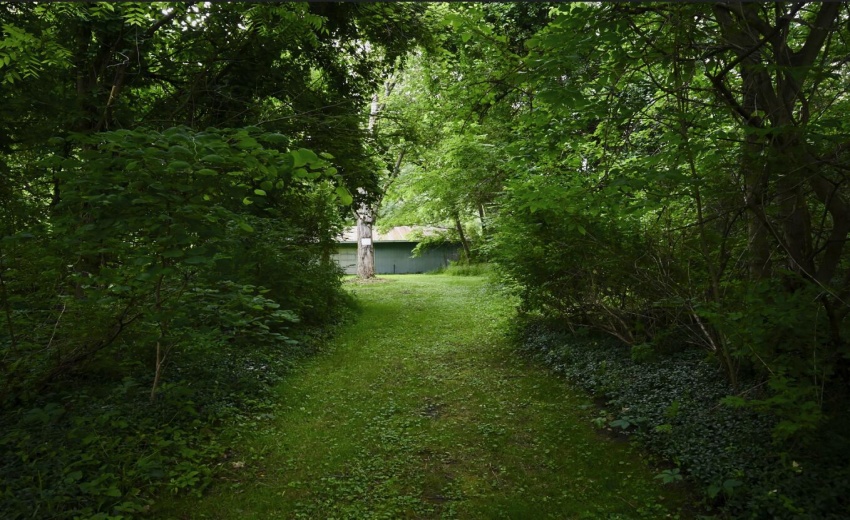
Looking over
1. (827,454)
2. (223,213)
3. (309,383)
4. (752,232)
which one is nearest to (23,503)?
(223,213)

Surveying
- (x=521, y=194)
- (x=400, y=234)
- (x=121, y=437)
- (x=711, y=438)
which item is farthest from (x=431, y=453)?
(x=400, y=234)

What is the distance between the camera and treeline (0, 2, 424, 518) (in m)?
2.87

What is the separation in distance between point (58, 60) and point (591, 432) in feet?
19.2

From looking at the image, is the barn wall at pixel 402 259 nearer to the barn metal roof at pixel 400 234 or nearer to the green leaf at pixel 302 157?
the barn metal roof at pixel 400 234

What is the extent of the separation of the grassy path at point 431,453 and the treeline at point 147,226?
48 cm

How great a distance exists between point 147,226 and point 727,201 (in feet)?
15.4

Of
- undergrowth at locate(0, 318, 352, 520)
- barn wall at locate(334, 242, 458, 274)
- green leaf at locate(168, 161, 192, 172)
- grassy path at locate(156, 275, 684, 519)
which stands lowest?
grassy path at locate(156, 275, 684, 519)

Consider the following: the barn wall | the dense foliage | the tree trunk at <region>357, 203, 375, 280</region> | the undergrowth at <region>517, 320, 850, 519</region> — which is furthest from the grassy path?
the barn wall

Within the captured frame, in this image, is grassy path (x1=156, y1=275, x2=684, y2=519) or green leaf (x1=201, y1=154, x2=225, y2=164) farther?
grassy path (x1=156, y1=275, x2=684, y2=519)

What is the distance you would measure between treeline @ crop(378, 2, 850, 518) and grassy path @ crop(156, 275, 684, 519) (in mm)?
555

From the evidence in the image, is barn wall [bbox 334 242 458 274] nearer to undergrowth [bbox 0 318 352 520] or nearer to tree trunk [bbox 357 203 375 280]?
tree trunk [bbox 357 203 375 280]

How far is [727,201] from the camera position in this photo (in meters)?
4.57

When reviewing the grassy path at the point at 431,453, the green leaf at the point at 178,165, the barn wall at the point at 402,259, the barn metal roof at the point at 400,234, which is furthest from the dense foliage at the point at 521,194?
the barn wall at the point at 402,259

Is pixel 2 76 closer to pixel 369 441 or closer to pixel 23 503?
pixel 23 503
